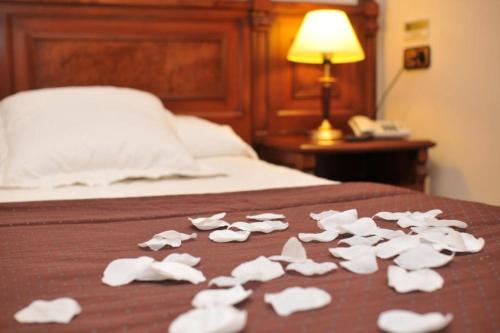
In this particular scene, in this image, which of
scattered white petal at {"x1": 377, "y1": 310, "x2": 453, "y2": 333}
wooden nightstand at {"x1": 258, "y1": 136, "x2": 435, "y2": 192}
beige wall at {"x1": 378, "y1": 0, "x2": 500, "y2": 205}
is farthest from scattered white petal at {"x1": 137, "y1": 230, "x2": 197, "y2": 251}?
beige wall at {"x1": 378, "y1": 0, "x2": 500, "y2": 205}

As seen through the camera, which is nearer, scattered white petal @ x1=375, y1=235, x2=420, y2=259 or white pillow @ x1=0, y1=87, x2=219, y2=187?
scattered white petal @ x1=375, y1=235, x2=420, y2=259

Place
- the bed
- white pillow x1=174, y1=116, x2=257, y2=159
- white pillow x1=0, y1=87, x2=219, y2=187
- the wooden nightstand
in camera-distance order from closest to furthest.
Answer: the bed < white pillow x1=0, y1=87, x2=219, y2=187 < white pillow x1=174, y1=116, x2=257, y2=159 < the wooden nightstand

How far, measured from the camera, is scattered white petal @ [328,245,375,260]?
3.05ft

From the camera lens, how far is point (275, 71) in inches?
112

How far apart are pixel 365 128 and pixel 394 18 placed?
719 millimetres

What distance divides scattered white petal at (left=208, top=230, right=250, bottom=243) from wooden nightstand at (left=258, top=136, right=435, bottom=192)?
1303 mm

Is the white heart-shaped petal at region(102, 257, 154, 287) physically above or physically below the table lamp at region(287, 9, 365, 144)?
below

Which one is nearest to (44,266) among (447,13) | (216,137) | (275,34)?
(216,137)

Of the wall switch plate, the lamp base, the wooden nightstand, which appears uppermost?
the wall switch plate

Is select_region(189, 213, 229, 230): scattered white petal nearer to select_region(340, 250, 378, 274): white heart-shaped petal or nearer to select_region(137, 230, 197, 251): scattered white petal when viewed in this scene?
select_region(137, 230, 197, 251): scattered white petal

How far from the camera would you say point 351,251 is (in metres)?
0.95

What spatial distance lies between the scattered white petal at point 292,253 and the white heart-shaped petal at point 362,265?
64mm

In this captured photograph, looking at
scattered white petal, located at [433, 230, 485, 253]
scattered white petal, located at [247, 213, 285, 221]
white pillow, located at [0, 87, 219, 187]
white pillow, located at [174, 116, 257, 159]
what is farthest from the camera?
white pillow, located at [174, 116, 257, 159]

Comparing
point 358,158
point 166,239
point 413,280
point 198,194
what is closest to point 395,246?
point 413,280
